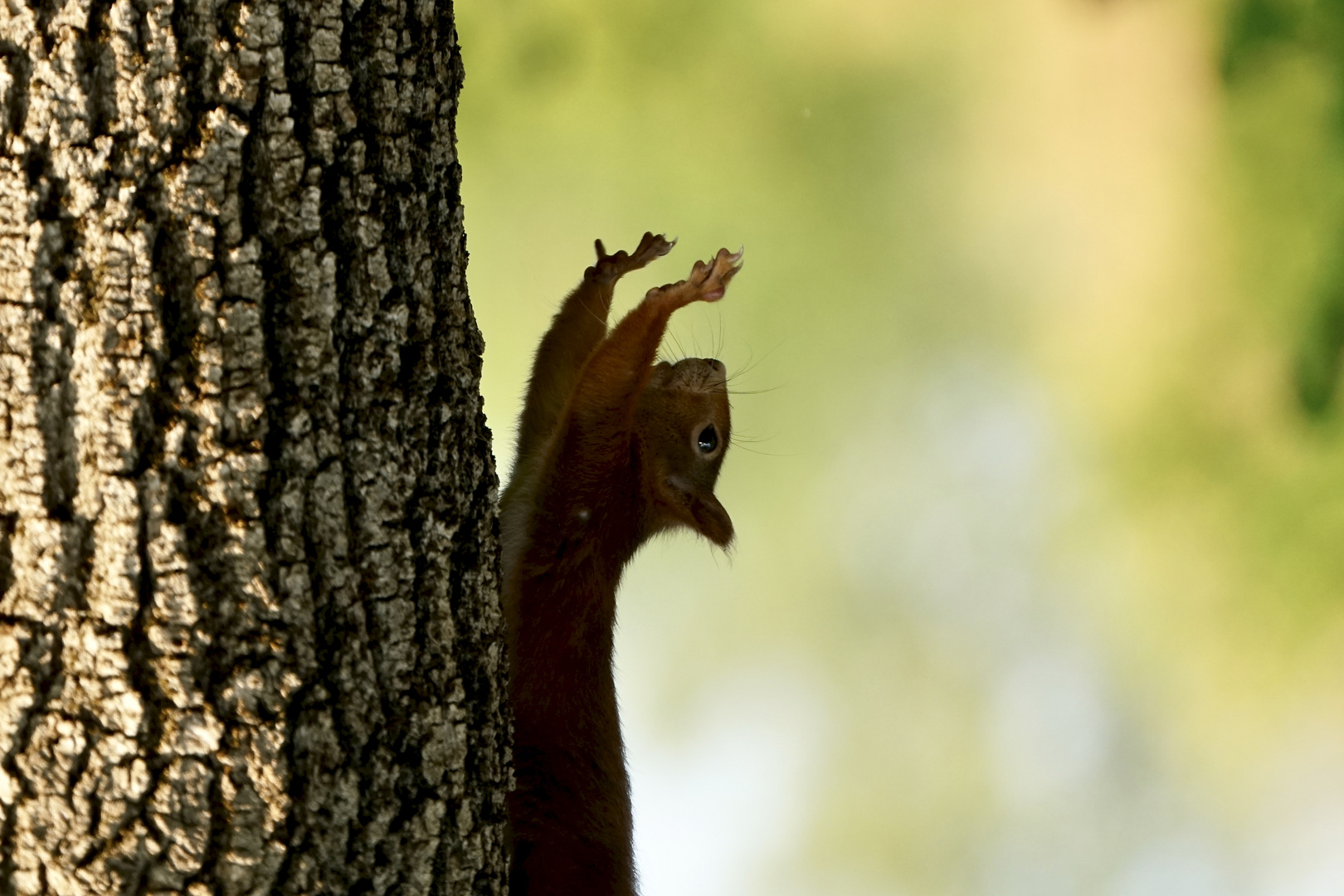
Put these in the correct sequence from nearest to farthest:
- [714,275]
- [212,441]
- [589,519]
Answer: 1. [212,441]
2. [714,275]
3. [589,519]

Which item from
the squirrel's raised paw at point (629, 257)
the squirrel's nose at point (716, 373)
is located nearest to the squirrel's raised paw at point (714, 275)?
the squirrel's raised paw at point (629, 257)

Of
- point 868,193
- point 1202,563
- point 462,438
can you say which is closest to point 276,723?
point 462,438

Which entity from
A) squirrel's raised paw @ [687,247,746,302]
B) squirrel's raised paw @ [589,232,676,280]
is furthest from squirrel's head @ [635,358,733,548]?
squirrel's raised paw @ [687,247,746,302]

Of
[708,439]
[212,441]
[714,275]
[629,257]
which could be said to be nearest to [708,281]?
[714,275]

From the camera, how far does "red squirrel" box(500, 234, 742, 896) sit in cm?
220

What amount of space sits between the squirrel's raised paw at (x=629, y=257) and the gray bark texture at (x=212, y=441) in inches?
53.4

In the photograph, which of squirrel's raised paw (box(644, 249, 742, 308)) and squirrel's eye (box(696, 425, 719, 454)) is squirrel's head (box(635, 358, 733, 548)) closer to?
squirrel's eye (box(696, 425, 719, 454))

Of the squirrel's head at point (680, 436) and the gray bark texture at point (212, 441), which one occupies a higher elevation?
the squirrel's head at point (680, 436)

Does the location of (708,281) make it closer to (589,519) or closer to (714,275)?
(714,275)

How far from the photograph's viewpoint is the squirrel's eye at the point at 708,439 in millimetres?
2754

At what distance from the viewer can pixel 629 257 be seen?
2.73 meters

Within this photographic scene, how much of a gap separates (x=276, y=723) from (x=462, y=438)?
14.4 inches

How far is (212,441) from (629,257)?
63.7 inches

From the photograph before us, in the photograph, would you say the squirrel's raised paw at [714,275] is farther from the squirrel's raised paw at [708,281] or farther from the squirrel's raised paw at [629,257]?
the squirrel's raised paw at [629,257]
